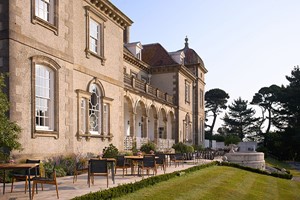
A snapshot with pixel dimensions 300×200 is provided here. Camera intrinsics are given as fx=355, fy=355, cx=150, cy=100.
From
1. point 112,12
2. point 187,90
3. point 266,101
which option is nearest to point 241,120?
point 266,101

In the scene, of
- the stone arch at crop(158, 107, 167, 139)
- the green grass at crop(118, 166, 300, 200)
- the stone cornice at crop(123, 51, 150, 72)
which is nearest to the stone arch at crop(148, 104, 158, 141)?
the stone arch at crop(158, 107, 167, 139)

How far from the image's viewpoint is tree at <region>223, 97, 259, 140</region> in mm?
76875

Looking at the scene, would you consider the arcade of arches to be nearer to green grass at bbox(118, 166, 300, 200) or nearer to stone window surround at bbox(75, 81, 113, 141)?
stone window surround at bbox(75, 81, 113, 141)

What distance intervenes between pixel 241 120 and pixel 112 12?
63.6 metres

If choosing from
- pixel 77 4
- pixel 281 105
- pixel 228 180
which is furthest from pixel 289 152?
pixel 77 4

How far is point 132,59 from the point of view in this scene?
31719 mm

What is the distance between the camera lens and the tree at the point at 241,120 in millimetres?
76875

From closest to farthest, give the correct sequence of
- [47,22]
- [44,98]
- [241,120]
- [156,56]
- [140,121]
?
1. [44,98]
2. [47,22]
3. [140,121]
4. [156,56]
5. [241,120]

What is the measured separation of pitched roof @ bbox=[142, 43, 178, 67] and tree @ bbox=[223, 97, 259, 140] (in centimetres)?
4370

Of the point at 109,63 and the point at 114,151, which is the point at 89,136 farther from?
the point at 109,63

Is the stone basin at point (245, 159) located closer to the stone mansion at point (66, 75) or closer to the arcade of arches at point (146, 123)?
the arcade of arches at point (146, 123)

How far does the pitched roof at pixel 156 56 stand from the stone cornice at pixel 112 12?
14281 millimetres

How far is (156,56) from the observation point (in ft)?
125

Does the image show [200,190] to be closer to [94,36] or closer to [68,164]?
[68,164]
